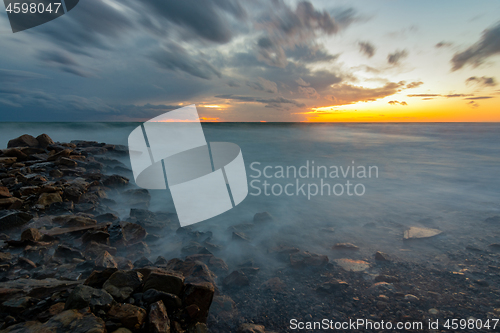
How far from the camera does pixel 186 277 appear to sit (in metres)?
2.90

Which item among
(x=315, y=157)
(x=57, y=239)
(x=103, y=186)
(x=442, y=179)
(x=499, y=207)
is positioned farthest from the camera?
(x=315, y=157)

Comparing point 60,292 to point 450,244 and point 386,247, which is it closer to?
point 386,247

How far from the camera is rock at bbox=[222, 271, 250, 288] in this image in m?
3.28

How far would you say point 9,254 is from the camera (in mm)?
2877

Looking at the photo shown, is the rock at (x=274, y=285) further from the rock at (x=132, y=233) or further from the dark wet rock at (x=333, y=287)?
the rock at (x=132, y=233)

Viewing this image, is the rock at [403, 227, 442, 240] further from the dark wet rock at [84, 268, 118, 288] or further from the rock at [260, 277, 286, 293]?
the dark wet rock at [84, 268, 118, 288]

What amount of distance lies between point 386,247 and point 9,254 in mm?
5827

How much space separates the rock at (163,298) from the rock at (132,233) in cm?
208

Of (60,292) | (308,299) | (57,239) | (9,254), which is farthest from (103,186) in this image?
(308,299)

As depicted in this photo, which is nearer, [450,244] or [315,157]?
[450,244]

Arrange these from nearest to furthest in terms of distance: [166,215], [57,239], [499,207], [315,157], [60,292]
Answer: [60,292], [57,239], [166,215], [499,207], [315,157]

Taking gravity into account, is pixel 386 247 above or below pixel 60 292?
below

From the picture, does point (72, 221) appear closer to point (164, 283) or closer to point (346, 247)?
point (164, 283)

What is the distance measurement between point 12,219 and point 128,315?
328cm
